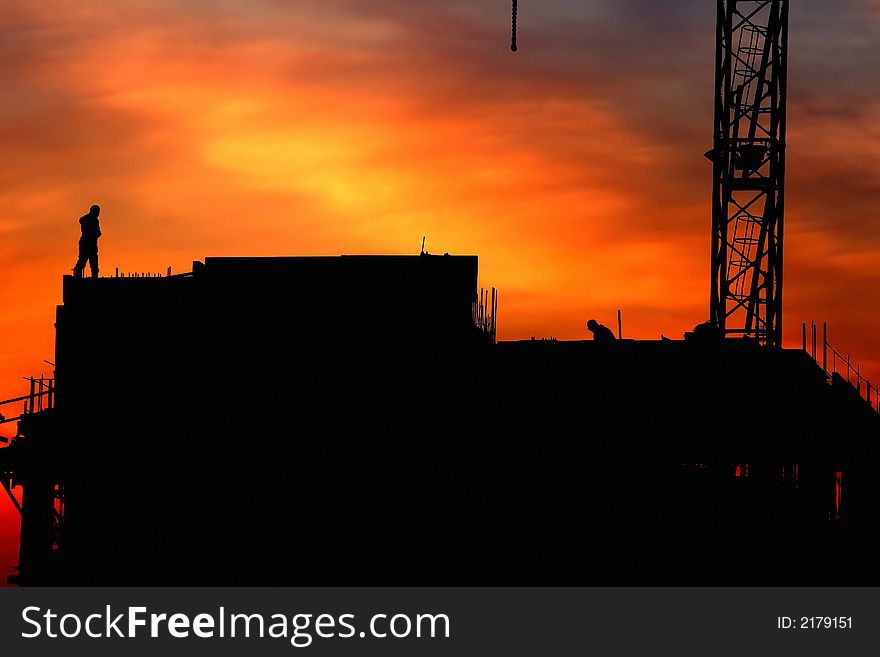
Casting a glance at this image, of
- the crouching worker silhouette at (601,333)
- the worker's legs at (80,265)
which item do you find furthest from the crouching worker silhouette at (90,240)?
the crouching worker silhouette at (601,333)

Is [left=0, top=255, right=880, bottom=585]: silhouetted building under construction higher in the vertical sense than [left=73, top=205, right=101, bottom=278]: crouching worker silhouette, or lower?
lower

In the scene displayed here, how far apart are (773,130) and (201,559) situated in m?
26.4

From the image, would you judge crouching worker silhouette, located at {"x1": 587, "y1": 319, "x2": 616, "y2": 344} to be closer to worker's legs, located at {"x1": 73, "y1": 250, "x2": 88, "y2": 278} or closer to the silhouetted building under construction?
the silhouetted building under construction

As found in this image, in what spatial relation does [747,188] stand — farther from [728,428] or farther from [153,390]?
[153,390]

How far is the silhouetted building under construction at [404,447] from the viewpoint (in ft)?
155

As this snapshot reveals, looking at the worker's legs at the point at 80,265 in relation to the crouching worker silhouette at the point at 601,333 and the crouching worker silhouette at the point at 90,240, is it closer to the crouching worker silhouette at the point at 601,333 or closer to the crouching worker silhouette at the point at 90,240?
the crouching worker silhouette at the point at 90,240

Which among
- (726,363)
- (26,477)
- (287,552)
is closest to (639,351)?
(726,363)

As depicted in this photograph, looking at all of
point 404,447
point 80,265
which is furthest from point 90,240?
point 404,447

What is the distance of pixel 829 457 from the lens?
150 feet

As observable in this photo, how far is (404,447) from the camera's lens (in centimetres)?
4897

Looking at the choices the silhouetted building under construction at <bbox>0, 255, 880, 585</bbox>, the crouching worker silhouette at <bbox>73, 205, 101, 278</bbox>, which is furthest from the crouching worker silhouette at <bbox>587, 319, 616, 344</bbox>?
the crouching worker silhouette at <bbox>73, 205, 101, 278</bbox>

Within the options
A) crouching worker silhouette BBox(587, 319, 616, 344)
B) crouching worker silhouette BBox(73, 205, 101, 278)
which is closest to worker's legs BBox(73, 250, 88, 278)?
crouching worker silhouette BBox(73, 205, 101, 278)

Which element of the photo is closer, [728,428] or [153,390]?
[728,428]

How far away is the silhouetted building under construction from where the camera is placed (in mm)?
47375
